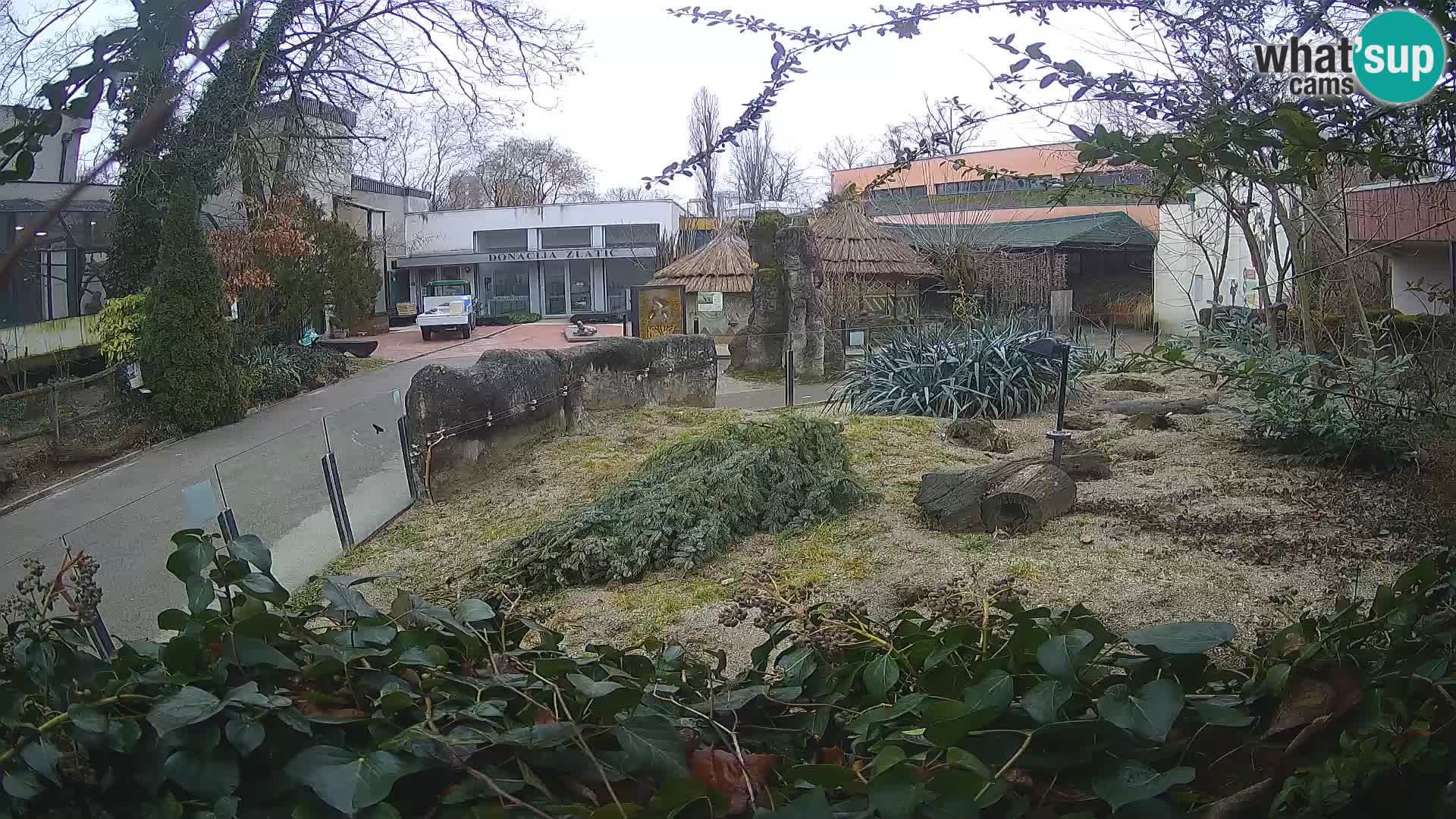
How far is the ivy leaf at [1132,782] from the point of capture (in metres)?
1.20

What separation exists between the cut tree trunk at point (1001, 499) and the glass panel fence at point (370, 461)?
3466mm

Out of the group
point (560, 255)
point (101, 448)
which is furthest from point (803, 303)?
point (560, 255)

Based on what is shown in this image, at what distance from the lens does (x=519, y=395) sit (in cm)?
882

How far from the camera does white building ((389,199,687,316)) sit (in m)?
36.3

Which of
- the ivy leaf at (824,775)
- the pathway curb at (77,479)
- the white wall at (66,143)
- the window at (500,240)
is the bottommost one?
the pathway curb at (77,479)

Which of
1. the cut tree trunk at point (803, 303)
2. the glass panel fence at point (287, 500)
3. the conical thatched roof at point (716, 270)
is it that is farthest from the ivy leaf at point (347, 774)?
the conical thatched roof at point (716, 270)

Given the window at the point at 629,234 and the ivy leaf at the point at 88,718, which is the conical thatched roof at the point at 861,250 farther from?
the ivy leaf at the point at 88,718

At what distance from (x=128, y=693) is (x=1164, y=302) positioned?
84.8ft

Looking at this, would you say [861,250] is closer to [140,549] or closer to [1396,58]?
[140,549]

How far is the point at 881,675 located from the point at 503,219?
3747 centimetres

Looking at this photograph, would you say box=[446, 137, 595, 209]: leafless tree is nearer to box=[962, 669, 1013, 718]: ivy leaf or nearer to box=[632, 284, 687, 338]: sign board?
box=[632, 284, 687, 338]: sign board

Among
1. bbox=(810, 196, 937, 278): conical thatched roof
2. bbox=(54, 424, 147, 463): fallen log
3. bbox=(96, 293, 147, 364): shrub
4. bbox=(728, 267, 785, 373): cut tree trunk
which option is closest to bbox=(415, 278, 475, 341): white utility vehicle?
bbox=(810, 196, 937, 278): conical thatched roof

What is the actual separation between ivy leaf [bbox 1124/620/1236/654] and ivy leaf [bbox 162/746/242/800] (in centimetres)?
110

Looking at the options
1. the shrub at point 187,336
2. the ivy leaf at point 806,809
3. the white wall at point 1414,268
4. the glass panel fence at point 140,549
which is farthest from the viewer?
the shrub at point 187,336
